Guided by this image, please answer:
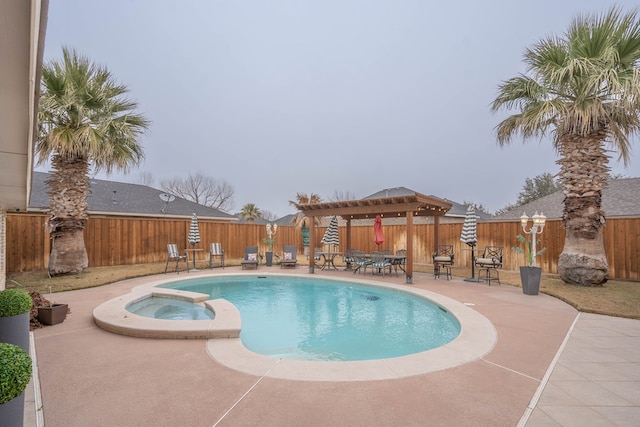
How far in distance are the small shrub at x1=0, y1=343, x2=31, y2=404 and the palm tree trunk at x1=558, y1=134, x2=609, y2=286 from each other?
10302 mm

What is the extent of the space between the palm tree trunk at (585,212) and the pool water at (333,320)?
431 cm

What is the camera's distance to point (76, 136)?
8398 millimetres

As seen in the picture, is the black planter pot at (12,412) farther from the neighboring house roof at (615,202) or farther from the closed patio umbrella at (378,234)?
the neighboring house roof at (615,202)

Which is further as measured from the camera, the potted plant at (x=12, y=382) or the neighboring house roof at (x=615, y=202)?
the neighboring house roof at (x=615, y=202)

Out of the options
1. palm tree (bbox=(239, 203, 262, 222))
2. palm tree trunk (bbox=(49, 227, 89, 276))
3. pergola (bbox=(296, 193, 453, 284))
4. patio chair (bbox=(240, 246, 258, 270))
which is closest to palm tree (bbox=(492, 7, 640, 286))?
pergola (bbox=(296, 193, 453, 284))

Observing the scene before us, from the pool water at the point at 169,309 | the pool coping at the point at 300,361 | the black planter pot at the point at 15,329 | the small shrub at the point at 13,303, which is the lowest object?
the pool water at the point at 169,309

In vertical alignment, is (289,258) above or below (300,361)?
above

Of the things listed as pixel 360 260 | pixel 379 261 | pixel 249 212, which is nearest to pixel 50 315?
pixel 360 260

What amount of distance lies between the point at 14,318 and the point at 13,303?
14 cm

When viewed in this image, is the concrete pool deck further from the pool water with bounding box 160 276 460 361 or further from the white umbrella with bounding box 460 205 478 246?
the white umbrella with bounding box 460 205 478 246

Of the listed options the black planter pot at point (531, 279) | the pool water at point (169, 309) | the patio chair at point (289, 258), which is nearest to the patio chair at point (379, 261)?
the patio chair at point (289, 258)

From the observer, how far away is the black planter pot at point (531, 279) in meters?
7.23

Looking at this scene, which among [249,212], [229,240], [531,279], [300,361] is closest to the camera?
[300,361]

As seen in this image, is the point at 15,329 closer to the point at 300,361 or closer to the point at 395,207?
the point at 300,361
